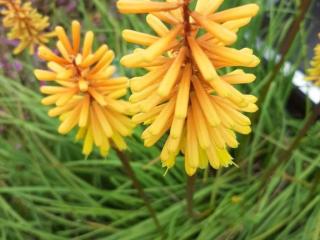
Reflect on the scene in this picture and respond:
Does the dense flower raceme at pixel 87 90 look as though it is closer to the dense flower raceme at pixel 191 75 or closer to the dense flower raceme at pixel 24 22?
the dense flower raceme at pixel 191 75

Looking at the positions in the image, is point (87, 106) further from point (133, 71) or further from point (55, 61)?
point (133, 71)

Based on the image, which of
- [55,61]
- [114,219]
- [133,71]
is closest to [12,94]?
[133,71]

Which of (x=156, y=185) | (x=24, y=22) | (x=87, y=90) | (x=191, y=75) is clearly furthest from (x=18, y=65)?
(x=191, y=75)

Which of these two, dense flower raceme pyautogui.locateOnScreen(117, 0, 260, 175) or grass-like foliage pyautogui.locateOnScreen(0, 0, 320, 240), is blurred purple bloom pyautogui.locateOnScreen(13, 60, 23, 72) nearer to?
grass-like foliage pyautogui.locateOnScreen(0, 0, 320, 240)

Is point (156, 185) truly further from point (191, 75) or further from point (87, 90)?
point (191, 75)

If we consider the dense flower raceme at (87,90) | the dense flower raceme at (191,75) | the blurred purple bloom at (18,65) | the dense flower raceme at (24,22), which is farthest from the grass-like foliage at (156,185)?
the dense flower raceme at (191,75)
